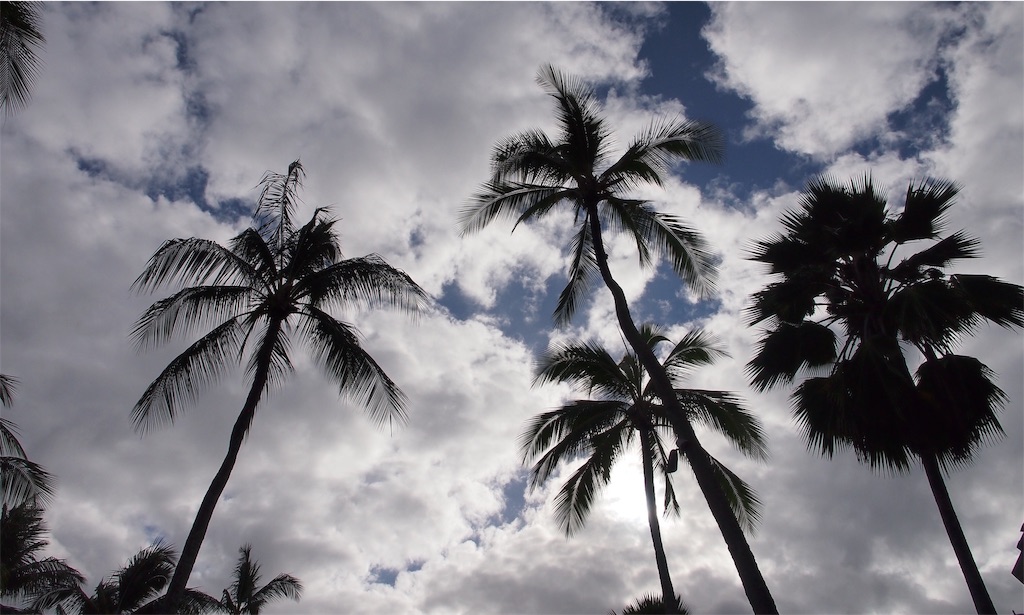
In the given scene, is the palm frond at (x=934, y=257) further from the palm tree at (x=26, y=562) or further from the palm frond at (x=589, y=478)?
the palm tree at (x=26, y=562)

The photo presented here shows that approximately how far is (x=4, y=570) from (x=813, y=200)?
74.0ft

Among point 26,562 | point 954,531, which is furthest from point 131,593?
point 954,531

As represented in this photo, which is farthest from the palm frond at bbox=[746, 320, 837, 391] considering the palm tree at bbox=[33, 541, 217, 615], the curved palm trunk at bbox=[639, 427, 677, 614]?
the palm tree at bbox=[33, 541, 217, 615]

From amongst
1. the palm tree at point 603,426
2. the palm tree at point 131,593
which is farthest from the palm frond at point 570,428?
the palm tree at point 131,593

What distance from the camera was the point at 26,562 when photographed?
2002 centimetres

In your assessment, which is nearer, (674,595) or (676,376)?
(674,595)

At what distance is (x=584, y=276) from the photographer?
14773mm

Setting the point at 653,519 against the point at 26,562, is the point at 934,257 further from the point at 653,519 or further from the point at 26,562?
the point at 26,562

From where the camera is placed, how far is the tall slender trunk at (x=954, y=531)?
32.8ft

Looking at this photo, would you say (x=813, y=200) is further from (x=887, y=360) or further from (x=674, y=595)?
(x=674, y=595)

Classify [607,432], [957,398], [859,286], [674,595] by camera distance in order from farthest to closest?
1. [607,432]
2. [674,595]
3. [859,286]
4. [957,398]

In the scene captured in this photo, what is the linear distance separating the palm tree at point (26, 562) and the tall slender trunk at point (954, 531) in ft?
72.6

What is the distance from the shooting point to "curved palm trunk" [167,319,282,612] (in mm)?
9938

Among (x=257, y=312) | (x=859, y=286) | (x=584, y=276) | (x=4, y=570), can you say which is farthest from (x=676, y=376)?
(x=4, y=570)
